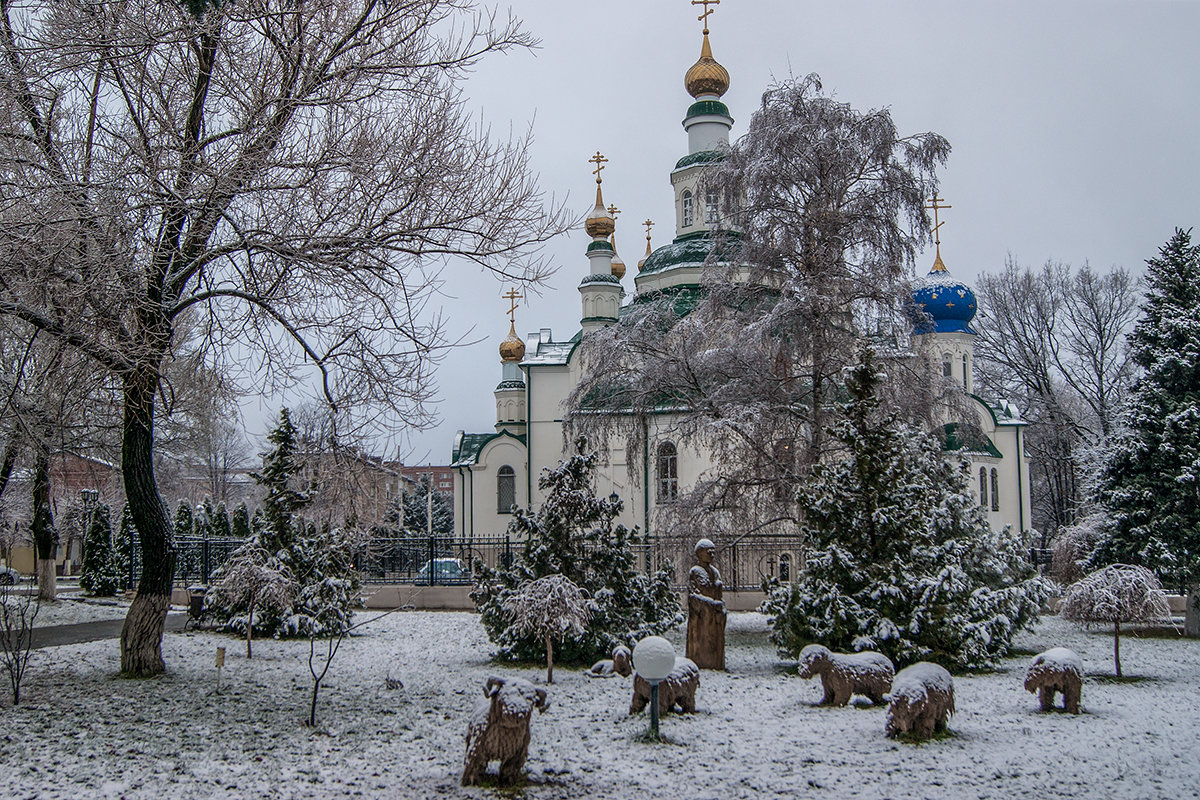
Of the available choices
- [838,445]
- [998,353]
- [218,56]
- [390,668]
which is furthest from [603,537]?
[998,353]

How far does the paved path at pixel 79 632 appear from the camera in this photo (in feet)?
41.8

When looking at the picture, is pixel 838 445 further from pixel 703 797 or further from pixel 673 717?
pixel 703 797

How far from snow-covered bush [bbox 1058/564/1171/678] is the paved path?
494 inches

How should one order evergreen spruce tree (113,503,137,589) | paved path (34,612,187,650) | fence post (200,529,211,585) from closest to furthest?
paved path (34,612,187,650), fence post (200,529,211,585), evergreen spruce tree (113,503,137,589)

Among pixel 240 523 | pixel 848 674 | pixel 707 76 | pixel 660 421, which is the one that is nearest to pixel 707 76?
pixel 707 76

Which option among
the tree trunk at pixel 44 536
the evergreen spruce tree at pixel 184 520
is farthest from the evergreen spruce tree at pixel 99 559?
the evergreen spruce tree at pixel 184 520

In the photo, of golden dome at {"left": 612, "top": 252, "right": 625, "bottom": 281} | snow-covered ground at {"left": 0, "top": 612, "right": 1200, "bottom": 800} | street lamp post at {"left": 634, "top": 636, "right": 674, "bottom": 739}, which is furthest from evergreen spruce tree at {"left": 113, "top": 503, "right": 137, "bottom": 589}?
golden dome at {"left": 612, "top": 252, "right": 625, "bottom": 281}

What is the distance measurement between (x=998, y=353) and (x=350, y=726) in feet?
103

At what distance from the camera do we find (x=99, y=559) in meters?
21.1

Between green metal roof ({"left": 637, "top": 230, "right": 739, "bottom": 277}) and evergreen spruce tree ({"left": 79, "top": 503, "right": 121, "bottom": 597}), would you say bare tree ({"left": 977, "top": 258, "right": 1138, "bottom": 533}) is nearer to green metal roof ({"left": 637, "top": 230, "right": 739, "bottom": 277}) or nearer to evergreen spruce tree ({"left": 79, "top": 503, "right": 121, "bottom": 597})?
green metal roof ({"left": 637, "top": 230, "right": 739, "bottom": 277})

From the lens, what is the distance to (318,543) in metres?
13.9

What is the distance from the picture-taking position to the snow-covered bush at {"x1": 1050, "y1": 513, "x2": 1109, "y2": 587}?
17.0m

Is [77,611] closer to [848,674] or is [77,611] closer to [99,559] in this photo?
[99,559]

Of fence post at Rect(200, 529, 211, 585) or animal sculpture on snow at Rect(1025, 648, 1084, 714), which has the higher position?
fence post at Rect(200, 529, 211, 585)
